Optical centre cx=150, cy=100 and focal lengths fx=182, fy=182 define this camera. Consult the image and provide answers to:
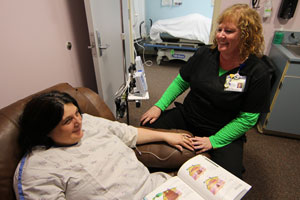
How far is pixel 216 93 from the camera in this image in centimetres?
112

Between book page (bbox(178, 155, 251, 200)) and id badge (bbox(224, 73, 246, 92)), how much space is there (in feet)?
1.48

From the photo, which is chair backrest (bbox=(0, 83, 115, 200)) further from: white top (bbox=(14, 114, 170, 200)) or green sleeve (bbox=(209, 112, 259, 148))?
green sleeve (bbox=(209, 112, 259, 148))

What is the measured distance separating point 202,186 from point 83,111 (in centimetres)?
77

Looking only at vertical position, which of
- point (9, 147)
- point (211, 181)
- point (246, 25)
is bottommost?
point (211, 181)

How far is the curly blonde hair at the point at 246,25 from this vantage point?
99 cm

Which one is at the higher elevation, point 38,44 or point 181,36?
point 38,44

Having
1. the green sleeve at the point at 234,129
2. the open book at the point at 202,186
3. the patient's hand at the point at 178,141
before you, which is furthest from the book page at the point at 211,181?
the green sleeve at the point at 234,129

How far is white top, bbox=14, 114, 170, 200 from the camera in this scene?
67 cm

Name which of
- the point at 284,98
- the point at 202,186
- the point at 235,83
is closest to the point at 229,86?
the point at 235,83

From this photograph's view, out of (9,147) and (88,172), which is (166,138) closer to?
(88,172)

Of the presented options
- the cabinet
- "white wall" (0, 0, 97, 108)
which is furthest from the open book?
the cabinet

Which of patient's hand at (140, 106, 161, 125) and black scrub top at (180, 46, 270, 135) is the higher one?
black scrub top at (180, 46, 270, 135)

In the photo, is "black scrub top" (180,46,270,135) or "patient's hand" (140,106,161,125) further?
"patient's hand" (140,106,161,125)

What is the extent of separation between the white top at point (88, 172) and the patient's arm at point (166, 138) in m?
0.16
